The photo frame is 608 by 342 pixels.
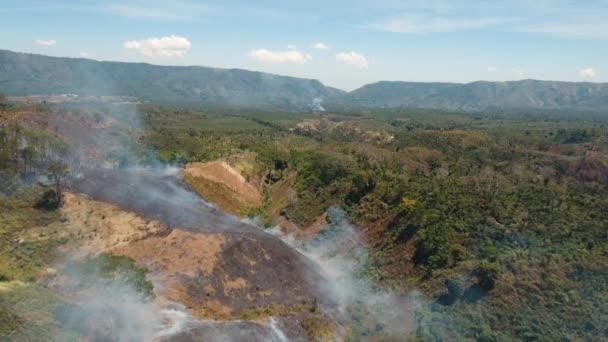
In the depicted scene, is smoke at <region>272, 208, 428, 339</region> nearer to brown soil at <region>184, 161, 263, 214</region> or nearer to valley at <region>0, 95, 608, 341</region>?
valley at <region>0, 95, 608, 341</region>

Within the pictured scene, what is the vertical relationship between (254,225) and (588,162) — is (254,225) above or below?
below

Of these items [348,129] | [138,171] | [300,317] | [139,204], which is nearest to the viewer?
[300,317]

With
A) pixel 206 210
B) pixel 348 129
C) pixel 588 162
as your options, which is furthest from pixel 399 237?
pixel 348 129

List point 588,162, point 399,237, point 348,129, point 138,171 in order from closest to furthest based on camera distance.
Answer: point 399,237
point 138,171
point 588,162
point 348,129

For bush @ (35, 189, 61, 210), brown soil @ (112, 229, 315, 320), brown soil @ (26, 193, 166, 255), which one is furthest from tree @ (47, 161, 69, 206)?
brown soil @ (112, 229, 315, 320)

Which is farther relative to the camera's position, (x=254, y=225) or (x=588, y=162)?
(x=588, y=162)

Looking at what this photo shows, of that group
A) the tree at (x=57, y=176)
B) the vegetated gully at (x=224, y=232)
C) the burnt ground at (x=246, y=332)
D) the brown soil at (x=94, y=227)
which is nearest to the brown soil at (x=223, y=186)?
the vegetated gully at (x=224, y=232)

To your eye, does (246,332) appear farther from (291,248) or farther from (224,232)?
(291,248)

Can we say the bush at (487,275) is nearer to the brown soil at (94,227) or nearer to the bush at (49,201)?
the brown soil at (94,227)

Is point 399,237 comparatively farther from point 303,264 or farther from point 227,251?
point 227,251
